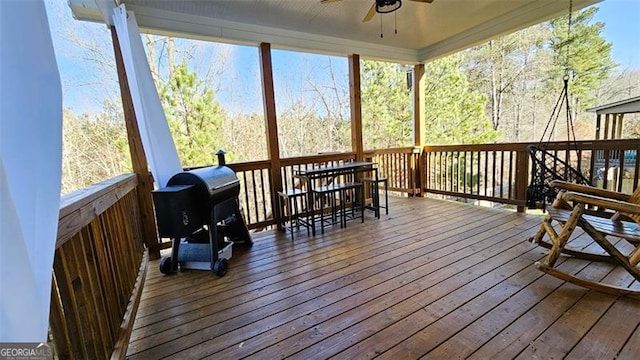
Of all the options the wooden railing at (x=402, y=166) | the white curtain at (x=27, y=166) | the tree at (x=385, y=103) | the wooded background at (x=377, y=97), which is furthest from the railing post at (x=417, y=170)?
the white curtain at (x=27, y=166)

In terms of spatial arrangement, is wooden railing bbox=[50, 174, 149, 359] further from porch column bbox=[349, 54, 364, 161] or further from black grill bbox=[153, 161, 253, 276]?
porch column bbox=[349, 54, 364, 161]

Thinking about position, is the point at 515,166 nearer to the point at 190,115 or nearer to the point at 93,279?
the point at 93,279

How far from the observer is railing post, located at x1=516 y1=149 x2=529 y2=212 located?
3887 mm

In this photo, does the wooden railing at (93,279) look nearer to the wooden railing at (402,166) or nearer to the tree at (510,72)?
the wooden railing at (402,166)

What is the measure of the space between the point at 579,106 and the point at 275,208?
1042cm

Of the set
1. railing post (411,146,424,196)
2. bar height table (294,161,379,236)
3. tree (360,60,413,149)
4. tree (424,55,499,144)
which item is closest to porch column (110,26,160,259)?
bar height table (294,161,379,236)

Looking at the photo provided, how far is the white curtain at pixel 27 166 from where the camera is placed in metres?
0.59

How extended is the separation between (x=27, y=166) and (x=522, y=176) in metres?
4.83

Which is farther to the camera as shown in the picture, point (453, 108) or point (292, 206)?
point (453, 108)

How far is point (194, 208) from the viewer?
2.46 m

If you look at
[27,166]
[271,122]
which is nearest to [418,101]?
[271,122]

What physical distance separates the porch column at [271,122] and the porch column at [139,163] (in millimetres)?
1459

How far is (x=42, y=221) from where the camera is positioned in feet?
2.39

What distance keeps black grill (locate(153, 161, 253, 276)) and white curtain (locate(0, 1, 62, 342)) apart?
161cm
